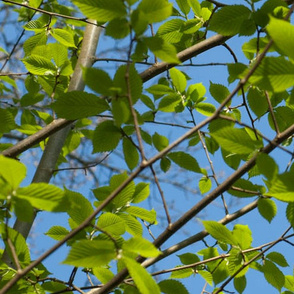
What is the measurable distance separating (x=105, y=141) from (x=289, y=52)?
0.35 metres

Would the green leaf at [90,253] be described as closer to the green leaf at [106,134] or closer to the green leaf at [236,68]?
the green leaf at [106,134]

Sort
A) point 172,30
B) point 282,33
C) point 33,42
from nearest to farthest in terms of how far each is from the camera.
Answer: point 282,33, point 172,30, point 33,42

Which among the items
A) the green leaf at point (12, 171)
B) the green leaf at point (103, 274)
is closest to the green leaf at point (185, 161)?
the green leaf at point (103, 274)

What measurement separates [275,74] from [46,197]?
317mm

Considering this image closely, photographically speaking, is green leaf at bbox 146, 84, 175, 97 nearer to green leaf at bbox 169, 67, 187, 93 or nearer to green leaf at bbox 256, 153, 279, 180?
green leaf at bbox 169, 67, 187, 93

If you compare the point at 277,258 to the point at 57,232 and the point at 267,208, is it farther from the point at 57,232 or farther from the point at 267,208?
the point at 57,232

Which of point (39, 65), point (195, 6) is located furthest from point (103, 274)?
point (195, 6)

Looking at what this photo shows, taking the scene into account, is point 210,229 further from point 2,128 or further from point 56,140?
point 56,140

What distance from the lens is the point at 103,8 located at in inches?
22.5

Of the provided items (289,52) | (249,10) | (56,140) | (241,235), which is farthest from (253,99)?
(56,140)

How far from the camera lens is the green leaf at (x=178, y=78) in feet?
3.79

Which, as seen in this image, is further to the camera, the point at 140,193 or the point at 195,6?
the point at 195,6

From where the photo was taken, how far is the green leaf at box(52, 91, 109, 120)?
68cm

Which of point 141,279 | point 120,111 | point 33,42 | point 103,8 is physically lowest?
point 141,279
